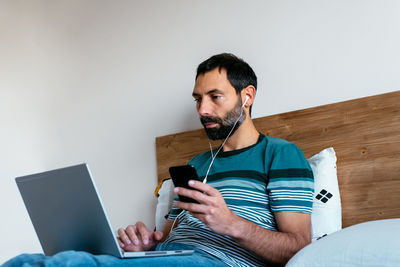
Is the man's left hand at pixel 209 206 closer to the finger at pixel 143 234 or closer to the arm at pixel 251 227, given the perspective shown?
the arm at pixel 251 227

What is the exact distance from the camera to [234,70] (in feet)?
5.06

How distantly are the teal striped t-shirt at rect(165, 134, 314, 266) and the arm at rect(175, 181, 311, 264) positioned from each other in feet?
0.14

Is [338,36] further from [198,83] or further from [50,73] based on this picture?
[50,73]

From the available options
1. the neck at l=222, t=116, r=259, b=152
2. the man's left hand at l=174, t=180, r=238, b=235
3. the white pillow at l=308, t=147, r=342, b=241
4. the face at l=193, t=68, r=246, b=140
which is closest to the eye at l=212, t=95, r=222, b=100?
the face at l=193, t=68, r=246, b=140

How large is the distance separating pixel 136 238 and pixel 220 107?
549 mm

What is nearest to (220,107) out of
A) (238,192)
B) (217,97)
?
(217,97)

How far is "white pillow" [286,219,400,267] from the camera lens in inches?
33.6

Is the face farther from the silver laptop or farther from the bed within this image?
the silver laptop

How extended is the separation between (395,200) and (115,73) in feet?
5.15

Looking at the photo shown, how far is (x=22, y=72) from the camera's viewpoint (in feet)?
8.81

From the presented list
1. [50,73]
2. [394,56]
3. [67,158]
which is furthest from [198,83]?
[50,73]

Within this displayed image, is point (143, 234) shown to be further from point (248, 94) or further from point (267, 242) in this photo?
point (248, 94)

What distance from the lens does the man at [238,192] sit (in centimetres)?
110

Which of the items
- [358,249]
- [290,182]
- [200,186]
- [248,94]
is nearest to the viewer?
[358,249]
